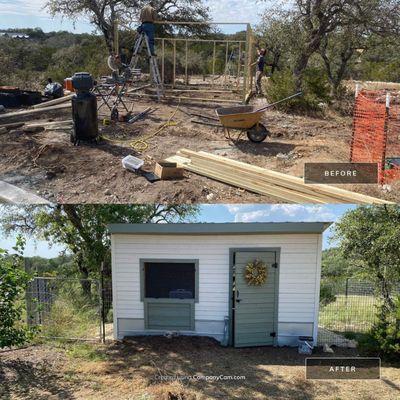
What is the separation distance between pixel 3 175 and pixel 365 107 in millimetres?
6418

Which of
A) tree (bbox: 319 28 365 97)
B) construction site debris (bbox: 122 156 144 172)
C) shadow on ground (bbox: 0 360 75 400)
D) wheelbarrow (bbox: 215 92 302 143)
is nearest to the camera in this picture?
shadow on ground (bbox: 0 360 75 400)

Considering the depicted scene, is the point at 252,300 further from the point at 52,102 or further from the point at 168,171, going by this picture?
the point at 52,102

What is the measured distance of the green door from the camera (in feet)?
23.4

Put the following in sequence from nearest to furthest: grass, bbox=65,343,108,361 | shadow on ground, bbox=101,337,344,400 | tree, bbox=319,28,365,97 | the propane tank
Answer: shadow on ground, bbox=101,337,344,400, grass, bbox=65,343,108,361, the propane tank, tree, bbox=319,28,365,97

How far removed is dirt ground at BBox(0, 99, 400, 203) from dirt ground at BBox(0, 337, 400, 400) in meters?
2.14

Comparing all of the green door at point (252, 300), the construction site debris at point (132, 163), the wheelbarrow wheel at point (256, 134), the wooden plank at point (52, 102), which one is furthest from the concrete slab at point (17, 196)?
the wooden plank at point (52, 102)

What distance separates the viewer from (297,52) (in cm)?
1401

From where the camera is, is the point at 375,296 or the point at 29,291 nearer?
the point at 29,291

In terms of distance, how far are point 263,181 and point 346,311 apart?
5190 millimetres

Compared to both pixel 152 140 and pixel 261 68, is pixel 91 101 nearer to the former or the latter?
pixel 152 140

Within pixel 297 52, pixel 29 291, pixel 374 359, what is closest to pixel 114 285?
pixel 29 291

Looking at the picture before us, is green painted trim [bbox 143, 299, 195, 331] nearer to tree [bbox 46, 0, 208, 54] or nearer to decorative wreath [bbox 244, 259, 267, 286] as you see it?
decorative wreath [bbox 244, 259, 267, 286]

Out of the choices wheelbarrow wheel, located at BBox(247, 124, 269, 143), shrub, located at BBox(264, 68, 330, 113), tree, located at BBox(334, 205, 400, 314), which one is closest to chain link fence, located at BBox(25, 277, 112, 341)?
wheelbarrow wheel, located at BBox(247, 124, 269, 143)

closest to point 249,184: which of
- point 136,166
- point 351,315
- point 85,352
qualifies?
point 136,166
